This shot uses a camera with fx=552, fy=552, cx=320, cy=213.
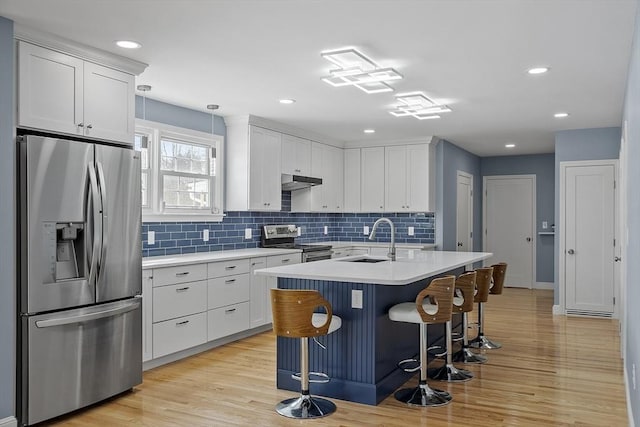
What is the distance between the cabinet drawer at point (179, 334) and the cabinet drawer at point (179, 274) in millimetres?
336

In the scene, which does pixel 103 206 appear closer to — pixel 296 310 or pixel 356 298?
pixel 296 310

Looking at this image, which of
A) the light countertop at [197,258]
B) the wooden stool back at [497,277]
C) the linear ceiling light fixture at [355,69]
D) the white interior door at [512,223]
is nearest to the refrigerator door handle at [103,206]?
the light countertop at [197,258]

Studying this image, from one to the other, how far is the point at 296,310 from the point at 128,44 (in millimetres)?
2091

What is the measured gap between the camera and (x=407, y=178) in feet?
26.2

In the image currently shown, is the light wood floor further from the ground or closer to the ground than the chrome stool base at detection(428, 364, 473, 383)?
closer to the ground

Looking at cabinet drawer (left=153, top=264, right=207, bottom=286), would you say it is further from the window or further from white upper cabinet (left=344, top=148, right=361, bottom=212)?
white upper cabinet (left=344, top=148, right=361, bottom=212)

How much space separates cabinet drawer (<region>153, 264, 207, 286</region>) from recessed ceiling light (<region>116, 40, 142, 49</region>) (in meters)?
1.77

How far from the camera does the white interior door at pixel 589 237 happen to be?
6902 mm

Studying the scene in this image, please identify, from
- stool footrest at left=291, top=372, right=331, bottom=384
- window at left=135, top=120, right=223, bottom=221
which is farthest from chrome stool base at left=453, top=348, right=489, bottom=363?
window at left=135, top=120, right=223, bottom=221

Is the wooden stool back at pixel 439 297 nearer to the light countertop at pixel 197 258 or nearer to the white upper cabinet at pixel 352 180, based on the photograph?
the light countertop at pixel 197 258

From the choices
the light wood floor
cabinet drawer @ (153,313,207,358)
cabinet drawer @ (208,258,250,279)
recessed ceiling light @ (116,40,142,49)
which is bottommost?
the light wood floor

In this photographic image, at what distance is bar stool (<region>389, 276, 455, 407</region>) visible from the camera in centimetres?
370

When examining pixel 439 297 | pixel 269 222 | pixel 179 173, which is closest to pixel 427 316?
pixel 439 297

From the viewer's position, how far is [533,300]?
845 centimetres
